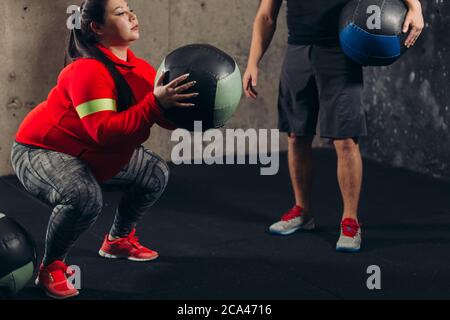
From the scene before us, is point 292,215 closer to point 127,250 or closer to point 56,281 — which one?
A: point 127,250

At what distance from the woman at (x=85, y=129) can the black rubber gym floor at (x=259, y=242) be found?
0.99 ft

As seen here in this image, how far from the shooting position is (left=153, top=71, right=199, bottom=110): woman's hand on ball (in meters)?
2.98

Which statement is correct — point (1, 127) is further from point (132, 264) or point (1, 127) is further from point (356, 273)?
point (356, 273)

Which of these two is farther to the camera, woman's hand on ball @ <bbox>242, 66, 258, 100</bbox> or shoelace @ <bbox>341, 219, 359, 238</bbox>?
woman's hand on ball @ <bbox>242, 66, 258, 100</bbox>

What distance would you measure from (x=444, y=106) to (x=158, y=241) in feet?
7.39

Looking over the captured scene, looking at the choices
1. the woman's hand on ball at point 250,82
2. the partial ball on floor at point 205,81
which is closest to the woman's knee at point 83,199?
the partial ball on floor at point 205,81

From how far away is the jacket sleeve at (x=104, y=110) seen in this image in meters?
3.06

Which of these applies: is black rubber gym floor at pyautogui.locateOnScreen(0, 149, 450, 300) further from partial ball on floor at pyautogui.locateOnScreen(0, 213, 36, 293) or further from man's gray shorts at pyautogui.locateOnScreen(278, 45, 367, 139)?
man's gray shorts at pyautogui.locateOnScreen(278, 45, 367, 139)

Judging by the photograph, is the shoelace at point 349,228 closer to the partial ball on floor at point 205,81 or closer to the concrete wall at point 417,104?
the partial ball on floor at point 205,81

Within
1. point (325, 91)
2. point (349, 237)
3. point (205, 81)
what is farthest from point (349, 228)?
point (205, 81)

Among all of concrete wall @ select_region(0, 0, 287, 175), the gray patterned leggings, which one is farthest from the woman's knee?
concrete wall @ select_region(0, 0, 287, 175)

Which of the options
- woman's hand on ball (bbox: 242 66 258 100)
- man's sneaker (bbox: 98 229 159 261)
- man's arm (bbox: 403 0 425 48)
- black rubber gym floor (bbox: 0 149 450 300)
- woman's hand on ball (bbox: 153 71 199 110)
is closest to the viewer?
woman's hand on ball (bbox: 153 71 199 110)

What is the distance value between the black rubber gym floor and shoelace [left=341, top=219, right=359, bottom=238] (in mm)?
93

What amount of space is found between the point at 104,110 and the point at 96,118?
42mm
